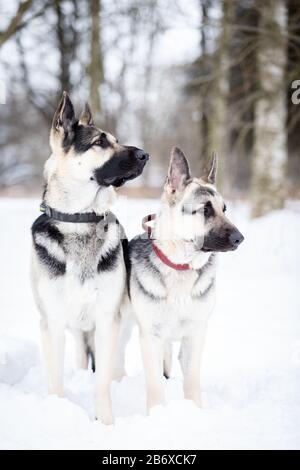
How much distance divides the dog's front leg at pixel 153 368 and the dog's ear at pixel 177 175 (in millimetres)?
1007

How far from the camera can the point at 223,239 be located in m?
2.93

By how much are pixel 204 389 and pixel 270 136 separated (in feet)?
19.1

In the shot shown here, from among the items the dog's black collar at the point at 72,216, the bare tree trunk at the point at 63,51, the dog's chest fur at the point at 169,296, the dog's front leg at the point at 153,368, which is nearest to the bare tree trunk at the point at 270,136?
the dog's chest fur at the point at 169,296

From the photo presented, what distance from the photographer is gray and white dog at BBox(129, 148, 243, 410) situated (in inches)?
121

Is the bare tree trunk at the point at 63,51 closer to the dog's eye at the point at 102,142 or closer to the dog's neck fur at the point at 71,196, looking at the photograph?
the dog's eye at the point at 102,142

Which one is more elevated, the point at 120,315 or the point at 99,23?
the point at 99,23

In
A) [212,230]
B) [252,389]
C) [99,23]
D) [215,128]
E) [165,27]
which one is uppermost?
[99,23]

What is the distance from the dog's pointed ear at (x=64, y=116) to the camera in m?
2.98

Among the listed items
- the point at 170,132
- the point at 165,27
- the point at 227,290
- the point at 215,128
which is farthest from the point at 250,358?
the point at 170,132

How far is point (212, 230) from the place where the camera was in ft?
9.79

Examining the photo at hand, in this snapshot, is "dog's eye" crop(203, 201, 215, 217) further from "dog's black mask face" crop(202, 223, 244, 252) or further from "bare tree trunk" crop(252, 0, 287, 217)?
"bare tree trunk" crop(252, 0, 287, 217)

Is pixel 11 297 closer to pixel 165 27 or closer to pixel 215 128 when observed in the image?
pixel 165 27

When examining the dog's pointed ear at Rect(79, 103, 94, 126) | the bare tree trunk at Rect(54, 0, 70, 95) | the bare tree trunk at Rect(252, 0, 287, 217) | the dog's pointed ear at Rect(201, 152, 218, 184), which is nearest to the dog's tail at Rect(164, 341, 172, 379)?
the dog's pointed ear at Rect(201, 152, 218, 184)

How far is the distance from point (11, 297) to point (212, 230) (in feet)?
12.5
